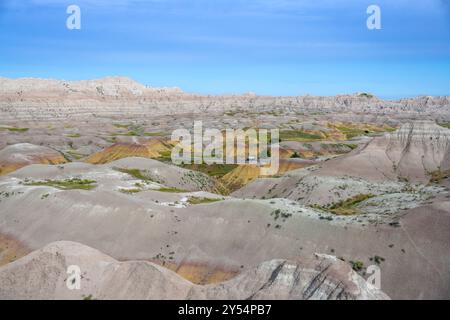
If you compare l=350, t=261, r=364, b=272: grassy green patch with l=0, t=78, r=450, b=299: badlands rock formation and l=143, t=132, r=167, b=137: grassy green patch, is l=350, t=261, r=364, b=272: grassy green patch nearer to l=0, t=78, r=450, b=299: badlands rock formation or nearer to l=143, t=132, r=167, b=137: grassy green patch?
l=0, t=78, r=450, b=299: badlands rock formation

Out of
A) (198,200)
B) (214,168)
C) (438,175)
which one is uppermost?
(438,175)

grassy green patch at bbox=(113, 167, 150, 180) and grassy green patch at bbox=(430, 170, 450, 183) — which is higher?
grassy green patch at bbox=(430, 170, 450, 183)

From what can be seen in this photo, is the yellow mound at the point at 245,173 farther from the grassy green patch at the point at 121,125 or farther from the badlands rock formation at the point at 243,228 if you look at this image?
the grassy green patch at the point at 121,125

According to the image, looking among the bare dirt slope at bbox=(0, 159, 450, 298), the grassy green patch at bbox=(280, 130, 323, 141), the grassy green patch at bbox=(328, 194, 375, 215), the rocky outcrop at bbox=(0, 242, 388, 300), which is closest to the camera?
the rocky outcrop at bbox=(0, 242, 388, 300)

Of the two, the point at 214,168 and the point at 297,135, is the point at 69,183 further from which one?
the point at 297,135

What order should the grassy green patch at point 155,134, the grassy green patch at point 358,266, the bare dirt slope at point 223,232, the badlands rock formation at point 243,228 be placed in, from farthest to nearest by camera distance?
the grassy green patch at point 155,134, the grassy green patch at point 358,266, the bare dirt slope at point 223,232, the badlands rock formation at point 243,228

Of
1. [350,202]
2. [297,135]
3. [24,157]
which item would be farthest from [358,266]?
[297,135]

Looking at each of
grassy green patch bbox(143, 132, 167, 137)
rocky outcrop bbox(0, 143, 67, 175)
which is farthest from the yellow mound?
grassy green patch bbox(143, 132, 167, 137)

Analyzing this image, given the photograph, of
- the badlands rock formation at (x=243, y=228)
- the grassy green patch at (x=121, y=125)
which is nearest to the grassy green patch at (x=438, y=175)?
the badlands rock formation at (x=243, y=228)

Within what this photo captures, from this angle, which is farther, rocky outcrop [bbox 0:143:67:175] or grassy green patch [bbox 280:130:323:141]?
grassy green patch [bbox 280:130:323:141]
